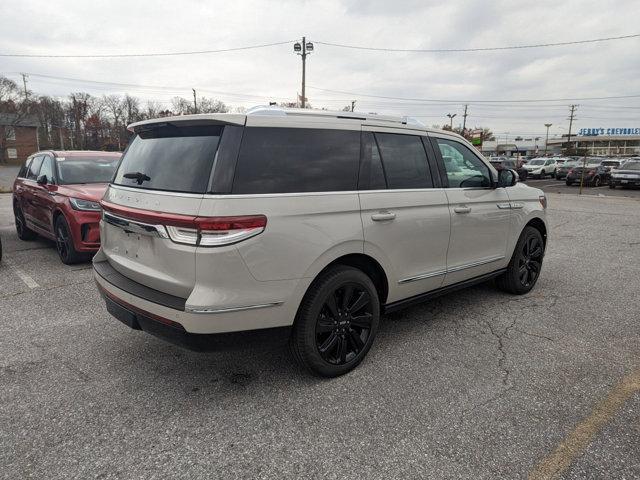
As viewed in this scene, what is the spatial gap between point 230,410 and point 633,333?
360 cm

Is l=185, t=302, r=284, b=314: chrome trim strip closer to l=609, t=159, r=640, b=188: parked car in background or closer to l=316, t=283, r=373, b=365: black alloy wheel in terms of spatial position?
l=316, t=283, r=373, b=365: black alloy wheel

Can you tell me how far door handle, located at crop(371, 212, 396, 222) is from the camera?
3.18 m

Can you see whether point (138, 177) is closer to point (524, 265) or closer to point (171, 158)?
point (171, 158)

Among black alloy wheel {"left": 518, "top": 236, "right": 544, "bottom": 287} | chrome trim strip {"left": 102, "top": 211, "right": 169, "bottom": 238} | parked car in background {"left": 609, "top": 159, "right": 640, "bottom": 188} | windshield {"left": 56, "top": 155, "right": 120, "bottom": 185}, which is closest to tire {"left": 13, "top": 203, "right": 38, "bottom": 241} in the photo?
windshield {"left": 56, "top": 155, "right": 120, "bottom": 185}

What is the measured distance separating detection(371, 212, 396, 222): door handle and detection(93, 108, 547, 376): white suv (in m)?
0.01

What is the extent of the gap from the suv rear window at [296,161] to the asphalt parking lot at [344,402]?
104 centimetres

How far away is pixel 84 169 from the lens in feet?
22.7

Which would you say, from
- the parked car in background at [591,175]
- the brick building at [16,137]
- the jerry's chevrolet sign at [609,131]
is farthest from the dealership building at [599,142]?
the brick building at [16,137]

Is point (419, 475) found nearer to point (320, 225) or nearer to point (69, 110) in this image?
point (320, 225)

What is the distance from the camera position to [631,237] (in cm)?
888

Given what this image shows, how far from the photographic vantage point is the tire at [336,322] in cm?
289

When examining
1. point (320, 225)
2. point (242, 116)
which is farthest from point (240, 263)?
point (242, 116)

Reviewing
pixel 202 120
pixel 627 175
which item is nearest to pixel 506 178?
pixel 202 120

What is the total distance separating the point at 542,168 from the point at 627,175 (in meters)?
12.0
